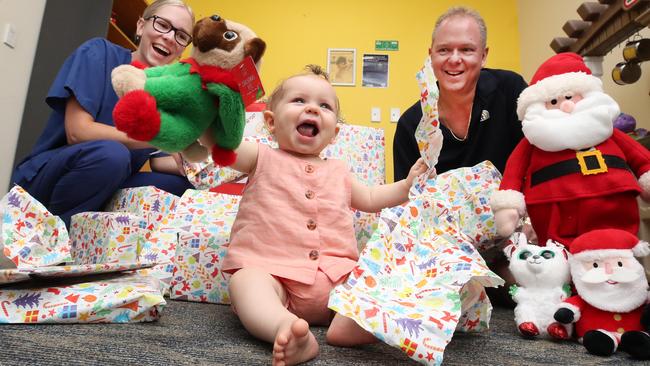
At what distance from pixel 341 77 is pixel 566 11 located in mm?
1295

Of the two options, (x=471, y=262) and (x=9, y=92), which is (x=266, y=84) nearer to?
(x=9, y=92)

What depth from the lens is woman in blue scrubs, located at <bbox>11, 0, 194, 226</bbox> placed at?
46.2 inches

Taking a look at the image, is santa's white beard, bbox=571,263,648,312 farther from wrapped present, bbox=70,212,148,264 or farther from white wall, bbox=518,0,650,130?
white wall, bbox=518,0,650,130

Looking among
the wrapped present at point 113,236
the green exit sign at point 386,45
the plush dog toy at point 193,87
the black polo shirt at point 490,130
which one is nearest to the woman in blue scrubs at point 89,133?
the wrapped present at point 113,236

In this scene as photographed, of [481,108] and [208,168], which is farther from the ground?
[481,108]

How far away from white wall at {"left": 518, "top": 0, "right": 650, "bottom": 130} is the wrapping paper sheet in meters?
1.42

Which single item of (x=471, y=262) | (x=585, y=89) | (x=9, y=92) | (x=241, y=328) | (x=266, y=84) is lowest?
(x=241, y=328)

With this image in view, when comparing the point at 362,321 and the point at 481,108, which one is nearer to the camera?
the point at 362,321

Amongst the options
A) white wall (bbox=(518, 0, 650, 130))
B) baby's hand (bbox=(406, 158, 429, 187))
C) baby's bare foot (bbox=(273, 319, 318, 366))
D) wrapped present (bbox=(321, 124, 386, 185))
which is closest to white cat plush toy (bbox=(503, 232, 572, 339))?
baby's hand (bbox=(406, 158, 429, 187))

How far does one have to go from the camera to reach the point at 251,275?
2.40 ft

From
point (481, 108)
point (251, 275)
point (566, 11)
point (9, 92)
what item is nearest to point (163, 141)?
point (251, 275)

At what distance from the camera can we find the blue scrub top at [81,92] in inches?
46.1

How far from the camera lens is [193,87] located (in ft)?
1.77

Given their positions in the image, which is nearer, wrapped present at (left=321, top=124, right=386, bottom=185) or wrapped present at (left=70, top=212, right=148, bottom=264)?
wrapped present at (left=70, top=212, right=148, bottom=264)
